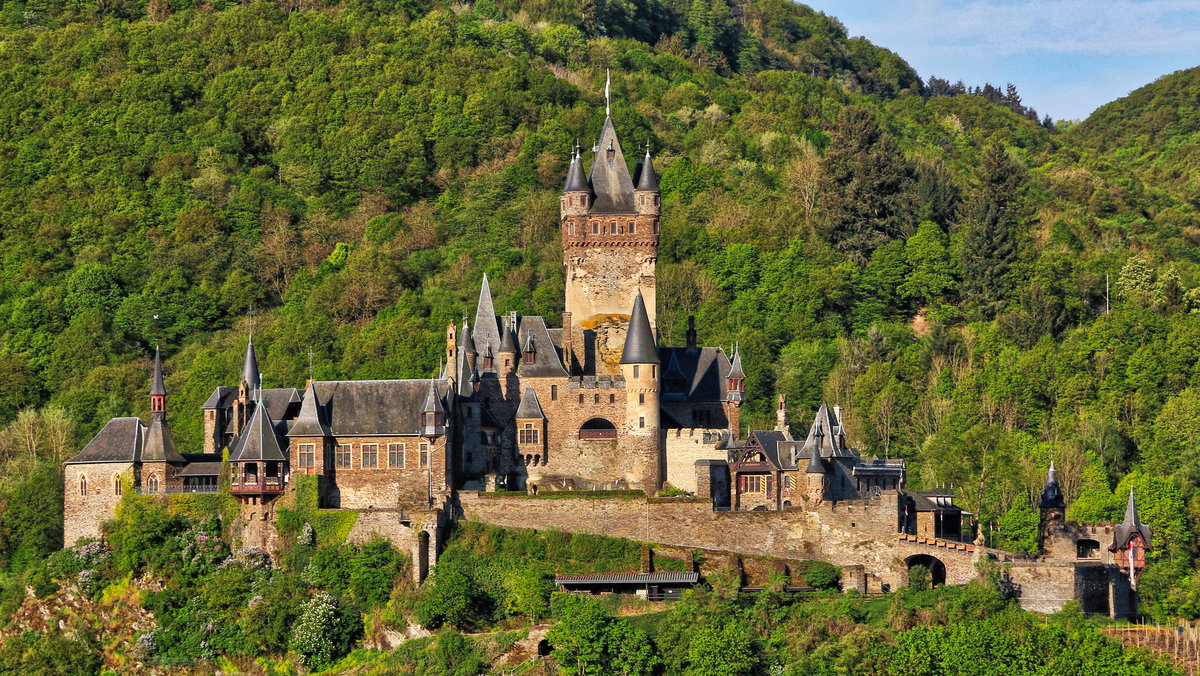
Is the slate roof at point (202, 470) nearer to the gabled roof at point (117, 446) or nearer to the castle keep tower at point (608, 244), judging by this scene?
the gabled roof at point (117, 446)

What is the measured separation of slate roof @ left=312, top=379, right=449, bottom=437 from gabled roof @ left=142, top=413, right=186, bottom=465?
506 centimetres

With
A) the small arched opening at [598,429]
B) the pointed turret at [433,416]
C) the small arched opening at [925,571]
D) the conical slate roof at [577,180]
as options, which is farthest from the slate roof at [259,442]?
the small arched opening at [925,571]

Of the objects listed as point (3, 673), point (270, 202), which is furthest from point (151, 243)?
point (3, 673)

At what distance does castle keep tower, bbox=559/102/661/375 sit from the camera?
6612 cm

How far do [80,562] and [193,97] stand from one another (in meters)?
54.4

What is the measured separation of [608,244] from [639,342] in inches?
256

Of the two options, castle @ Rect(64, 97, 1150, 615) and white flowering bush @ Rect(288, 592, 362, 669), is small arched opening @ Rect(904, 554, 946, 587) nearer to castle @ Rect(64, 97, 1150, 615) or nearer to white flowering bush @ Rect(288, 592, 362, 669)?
castle @ Rect(64, 97, 1150, 615)

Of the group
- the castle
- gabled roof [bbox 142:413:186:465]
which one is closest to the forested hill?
the castle

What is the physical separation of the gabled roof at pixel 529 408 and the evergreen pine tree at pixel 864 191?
3089cm

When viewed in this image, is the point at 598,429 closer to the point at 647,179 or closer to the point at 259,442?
the point at 647,179

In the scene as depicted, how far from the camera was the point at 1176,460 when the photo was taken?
65625 millimetres

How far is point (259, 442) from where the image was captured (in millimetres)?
57062

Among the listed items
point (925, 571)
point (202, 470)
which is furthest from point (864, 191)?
point (202, 470)

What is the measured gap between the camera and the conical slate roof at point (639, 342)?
6094 cm
